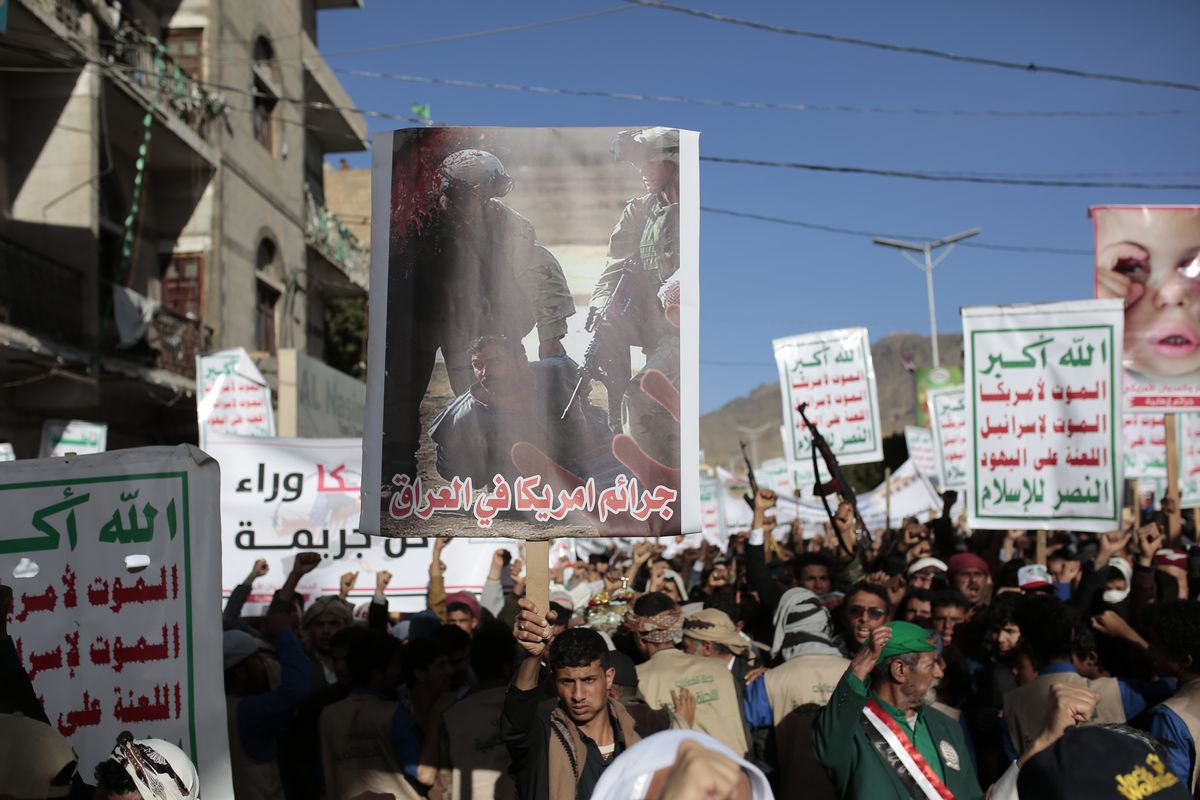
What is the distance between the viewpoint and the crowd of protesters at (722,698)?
10.8 feet

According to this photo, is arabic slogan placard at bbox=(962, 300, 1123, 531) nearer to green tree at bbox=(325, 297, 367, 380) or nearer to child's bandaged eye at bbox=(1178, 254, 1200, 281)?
child's bandaged eye at bbox=(1178, 254, 1200, 281)

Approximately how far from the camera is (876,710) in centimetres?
410

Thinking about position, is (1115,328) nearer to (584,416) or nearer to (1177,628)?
(1177,628)

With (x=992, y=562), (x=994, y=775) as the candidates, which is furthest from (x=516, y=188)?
(x=992, y=562)

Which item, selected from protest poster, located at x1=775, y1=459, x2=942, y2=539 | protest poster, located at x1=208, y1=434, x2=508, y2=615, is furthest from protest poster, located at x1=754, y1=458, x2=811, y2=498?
protest poster, located at x1=208, y1=434, x2=508, y2=615

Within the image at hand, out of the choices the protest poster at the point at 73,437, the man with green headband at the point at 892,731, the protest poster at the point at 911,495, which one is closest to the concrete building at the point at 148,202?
the protest poster at the point at 73,437

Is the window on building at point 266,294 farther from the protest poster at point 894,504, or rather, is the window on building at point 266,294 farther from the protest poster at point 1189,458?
the protest poster at point 1189,458

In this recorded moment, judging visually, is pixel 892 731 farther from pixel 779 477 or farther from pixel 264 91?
pixel 264 91

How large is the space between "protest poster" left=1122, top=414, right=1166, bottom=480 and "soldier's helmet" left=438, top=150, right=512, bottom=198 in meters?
14.9

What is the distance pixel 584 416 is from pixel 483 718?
5.16 ft

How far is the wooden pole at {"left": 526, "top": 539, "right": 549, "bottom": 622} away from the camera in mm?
3494

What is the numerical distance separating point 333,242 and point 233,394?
1641 cm

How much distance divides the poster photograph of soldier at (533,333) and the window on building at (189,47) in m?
17.1

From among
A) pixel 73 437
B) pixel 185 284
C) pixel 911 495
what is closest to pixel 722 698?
pixel 73 437
